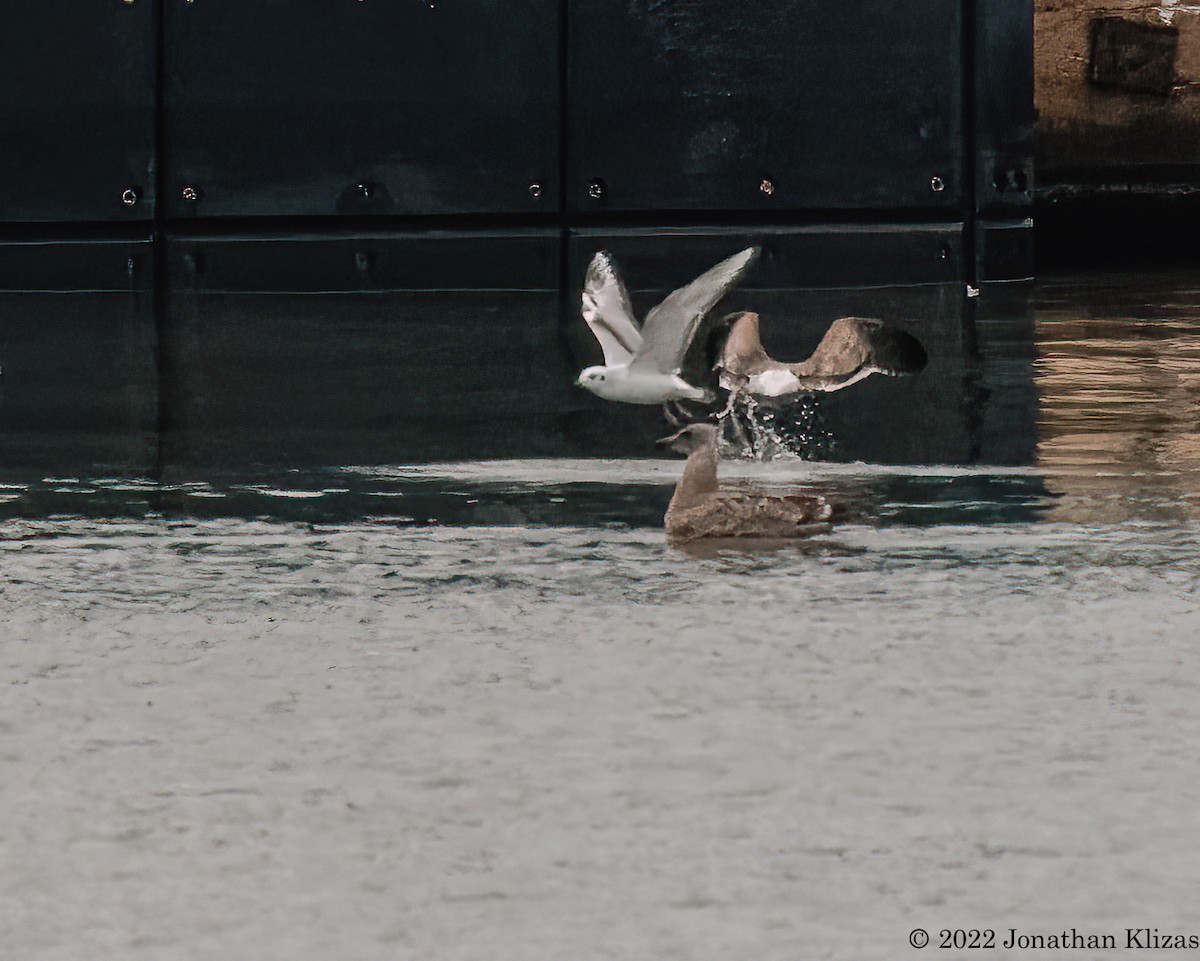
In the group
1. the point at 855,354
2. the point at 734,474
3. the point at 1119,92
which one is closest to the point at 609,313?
the point at 855,354

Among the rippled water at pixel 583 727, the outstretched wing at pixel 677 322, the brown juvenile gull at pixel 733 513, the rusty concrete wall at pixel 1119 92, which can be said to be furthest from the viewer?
the rusty concrete wall at pixel 1119 92

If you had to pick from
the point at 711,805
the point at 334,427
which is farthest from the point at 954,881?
the point at 334,427

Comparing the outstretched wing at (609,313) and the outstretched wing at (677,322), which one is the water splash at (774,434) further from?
the outstretched wing at (609,313)

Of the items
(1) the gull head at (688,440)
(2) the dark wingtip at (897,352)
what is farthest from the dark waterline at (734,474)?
(2) the dark wingtip at (897,352)

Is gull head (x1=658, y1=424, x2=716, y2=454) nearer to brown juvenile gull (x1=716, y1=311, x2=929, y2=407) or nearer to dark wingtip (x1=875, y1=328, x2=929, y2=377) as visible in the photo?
brown juvenile gull (x1=716, y1=311, x2=929, y2=407)

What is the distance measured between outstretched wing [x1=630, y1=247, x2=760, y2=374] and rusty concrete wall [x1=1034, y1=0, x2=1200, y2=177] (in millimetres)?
8830

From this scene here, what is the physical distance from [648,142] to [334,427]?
4.81 metres

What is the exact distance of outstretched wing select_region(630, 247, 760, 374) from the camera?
187 inches

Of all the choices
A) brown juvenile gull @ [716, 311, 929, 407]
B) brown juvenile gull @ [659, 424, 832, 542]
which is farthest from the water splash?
brown juvenile gull @ [659, 424, 832, 542]

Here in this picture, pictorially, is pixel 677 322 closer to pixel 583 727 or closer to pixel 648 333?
pixel 648 333

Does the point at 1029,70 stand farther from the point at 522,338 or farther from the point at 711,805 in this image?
the point at 711,805

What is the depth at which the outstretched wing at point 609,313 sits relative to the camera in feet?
16.5

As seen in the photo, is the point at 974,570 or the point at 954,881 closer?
the point at 954,881

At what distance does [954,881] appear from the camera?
5.73 ft
